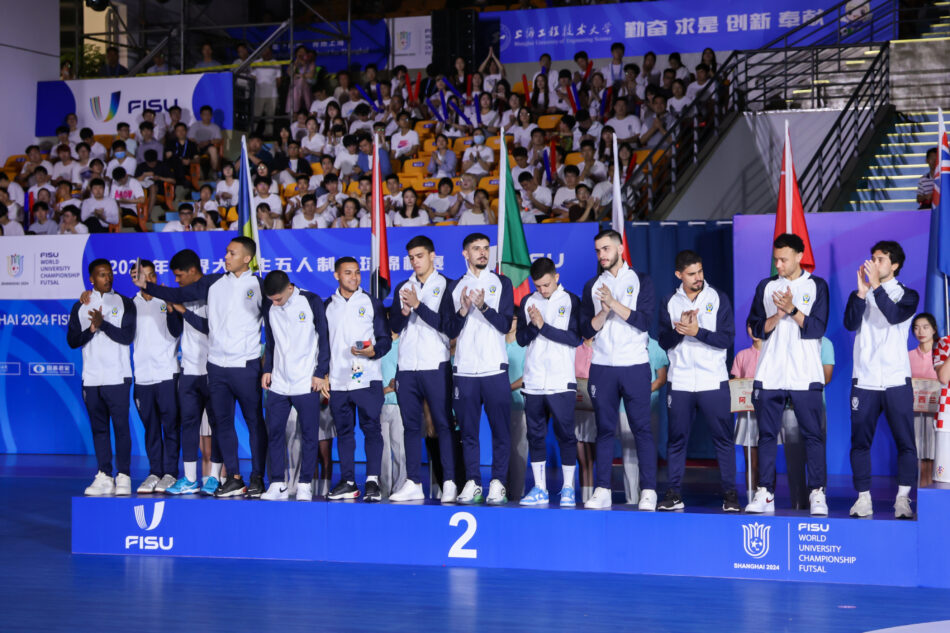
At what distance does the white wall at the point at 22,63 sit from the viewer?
50.8 ft

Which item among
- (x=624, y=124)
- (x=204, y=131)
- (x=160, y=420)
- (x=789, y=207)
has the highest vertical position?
(x=204, y=131)

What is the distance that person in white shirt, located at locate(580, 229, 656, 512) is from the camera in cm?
652

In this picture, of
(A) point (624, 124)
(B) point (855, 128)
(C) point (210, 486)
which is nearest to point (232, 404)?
(C) point (210, 486)

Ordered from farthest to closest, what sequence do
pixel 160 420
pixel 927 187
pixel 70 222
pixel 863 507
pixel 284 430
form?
1. pixel 70 222
2. pixel 927 187
3. pixel 160 420
4. pixel 284 430
5. pixel 863 507

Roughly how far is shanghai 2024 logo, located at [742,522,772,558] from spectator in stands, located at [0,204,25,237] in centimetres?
976

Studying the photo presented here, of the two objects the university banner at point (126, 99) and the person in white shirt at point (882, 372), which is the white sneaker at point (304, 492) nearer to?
the person in white shirt at point (882, 372)

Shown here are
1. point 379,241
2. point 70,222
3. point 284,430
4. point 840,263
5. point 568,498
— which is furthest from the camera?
point 70,222

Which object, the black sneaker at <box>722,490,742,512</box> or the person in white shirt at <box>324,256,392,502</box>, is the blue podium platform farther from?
the person in white shirt at <box>324,256,392,502</box>

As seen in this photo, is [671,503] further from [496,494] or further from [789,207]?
[789,207]

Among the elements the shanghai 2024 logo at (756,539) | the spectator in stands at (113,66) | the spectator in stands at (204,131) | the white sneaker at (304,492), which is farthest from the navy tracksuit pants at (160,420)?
the spectator in stands at (113,66)

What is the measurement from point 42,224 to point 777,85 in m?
9.18

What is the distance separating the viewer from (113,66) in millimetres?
16109

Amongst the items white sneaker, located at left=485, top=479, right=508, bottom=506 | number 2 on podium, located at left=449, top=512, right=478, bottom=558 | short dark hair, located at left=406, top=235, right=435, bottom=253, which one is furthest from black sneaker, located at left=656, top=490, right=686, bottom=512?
short dark hair, located at left=406, top=235, right=435, bottom=253

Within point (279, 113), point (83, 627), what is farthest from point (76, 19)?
point (83, 627)
